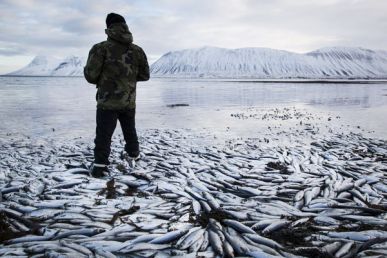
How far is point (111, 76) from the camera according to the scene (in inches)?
299

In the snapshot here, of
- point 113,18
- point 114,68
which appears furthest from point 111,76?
point 113,18

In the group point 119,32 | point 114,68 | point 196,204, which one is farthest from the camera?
Answer: point 114,68

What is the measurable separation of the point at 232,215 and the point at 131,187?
7.87 feet

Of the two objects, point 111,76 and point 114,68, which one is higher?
point 114,68

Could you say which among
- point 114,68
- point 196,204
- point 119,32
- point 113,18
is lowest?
point 196,204

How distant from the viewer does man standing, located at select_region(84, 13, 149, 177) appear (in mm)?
7398

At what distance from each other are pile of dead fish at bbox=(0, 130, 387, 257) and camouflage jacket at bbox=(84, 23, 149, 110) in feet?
5.43

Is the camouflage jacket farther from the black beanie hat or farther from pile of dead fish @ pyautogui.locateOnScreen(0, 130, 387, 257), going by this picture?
pile of dead fish @ pyautogui.locateOnScreen(0, 130, 387, 257)

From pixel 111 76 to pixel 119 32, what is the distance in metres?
0.95

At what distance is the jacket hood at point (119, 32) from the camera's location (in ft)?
24.2

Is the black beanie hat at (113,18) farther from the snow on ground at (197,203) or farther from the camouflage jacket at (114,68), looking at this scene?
the snow on ground at (197,203)

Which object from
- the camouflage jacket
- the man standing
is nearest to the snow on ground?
the man standing

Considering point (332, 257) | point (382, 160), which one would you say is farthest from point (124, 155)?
point (382, 160)

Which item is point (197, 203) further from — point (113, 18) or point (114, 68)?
point (113, 18)
